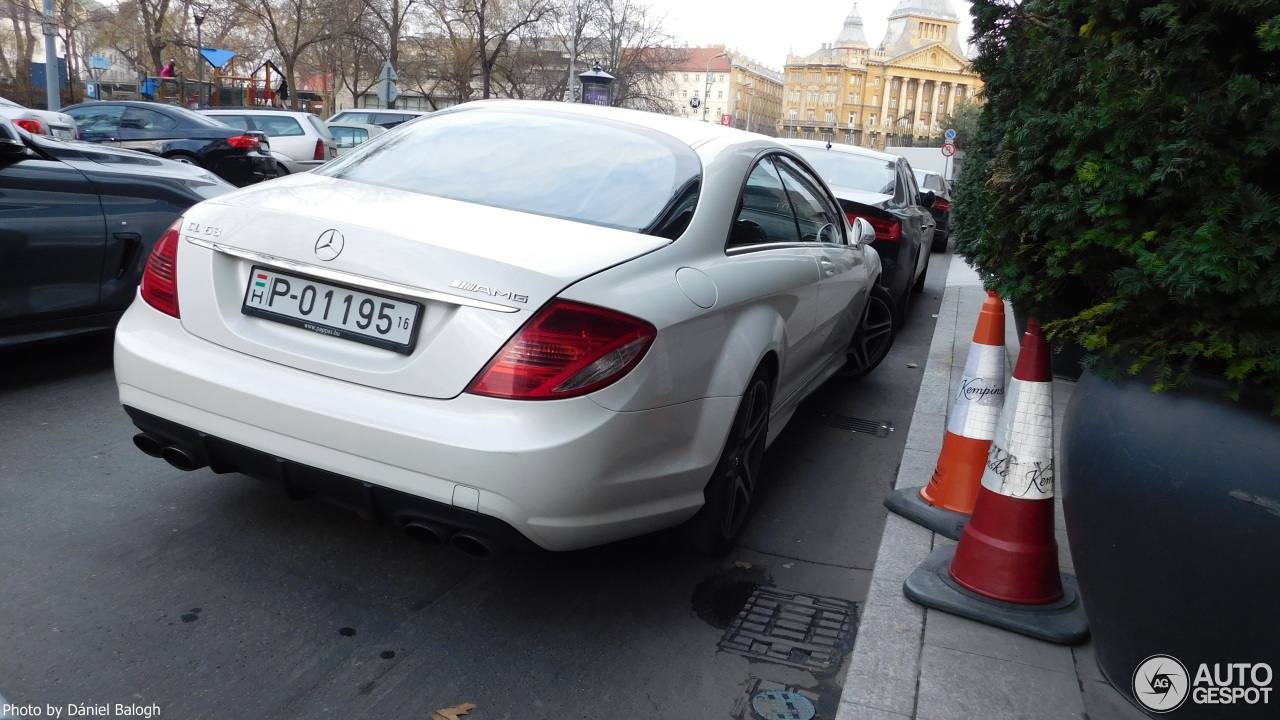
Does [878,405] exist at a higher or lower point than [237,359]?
lower

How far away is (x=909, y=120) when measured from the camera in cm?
15100

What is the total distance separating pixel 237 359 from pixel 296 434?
0.33 meters

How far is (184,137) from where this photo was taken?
53.4ft

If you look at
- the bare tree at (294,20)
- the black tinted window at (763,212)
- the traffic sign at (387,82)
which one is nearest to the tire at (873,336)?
the black tinted window at (763,212)

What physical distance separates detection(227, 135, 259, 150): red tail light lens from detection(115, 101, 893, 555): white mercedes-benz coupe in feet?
44.4

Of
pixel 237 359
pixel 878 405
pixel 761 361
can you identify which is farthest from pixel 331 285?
pixel 878 405

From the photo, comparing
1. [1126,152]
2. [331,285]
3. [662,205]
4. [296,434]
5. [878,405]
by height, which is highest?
[1126,152]

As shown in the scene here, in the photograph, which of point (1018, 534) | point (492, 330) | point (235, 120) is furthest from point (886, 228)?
point (235, 120)

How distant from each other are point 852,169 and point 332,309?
783 centimetres

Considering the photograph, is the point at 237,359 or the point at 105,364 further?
the point at 105,364

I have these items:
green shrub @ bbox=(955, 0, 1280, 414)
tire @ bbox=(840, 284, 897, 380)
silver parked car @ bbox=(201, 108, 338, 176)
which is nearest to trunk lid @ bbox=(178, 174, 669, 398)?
green shrub @ bbox=(955, 0, 1280, 414)

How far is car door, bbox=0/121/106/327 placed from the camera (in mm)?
5090

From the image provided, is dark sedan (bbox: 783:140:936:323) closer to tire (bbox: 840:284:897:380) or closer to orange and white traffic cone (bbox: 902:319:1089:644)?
tire (bbox: 840:284:897:380)

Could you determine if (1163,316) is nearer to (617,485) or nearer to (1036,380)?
(1036,380)
